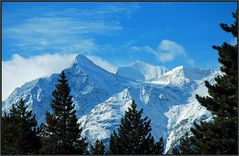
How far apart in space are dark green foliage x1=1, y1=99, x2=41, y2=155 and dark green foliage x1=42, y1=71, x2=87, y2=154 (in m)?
1.52

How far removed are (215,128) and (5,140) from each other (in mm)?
32927

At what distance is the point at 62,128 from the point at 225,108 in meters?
32.2

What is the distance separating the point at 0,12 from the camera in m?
16.5

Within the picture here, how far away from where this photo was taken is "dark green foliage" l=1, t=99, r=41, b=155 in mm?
50281

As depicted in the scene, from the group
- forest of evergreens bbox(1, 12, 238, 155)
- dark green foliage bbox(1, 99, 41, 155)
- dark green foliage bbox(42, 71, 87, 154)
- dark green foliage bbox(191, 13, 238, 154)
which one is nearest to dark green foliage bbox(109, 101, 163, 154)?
forest of evergreens bbox(1, 12, 238, 155)

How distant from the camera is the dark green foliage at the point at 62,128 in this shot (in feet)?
166

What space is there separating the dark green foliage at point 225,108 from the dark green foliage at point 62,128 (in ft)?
89.1

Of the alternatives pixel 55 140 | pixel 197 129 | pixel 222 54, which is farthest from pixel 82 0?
pixel 55 140

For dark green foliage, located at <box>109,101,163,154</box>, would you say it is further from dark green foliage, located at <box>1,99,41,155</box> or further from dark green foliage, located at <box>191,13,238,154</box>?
dark green foliage, located at <box>191,13,238,154</box>

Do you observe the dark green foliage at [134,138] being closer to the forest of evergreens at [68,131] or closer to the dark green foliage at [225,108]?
the forest of evergreens at [68,131]

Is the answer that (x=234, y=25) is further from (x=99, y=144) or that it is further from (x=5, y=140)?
(x=99, y=144)

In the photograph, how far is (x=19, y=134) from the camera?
2037 inches

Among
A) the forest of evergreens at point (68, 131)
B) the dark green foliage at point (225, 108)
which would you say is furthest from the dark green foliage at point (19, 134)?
the dark green foliage at point (225, 108)

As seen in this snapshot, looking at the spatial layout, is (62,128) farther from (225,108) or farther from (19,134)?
(225,108)
